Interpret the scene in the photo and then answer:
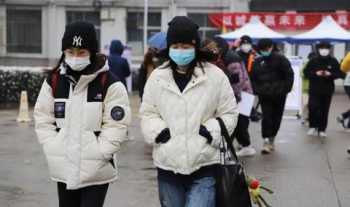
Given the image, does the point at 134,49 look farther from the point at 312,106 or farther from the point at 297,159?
the point at 297,159

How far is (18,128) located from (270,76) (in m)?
5.29

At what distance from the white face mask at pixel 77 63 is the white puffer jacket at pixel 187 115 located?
421 millimetres

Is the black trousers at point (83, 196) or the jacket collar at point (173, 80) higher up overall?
the jacket collar at point (173, 80)

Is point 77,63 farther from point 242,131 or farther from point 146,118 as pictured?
point 242,131

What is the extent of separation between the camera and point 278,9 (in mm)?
30156

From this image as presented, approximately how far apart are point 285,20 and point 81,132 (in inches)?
904

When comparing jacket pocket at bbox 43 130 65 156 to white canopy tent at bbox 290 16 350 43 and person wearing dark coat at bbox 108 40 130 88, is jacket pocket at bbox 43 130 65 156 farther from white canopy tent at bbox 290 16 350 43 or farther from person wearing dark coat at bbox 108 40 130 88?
white canopy tent at bbox 290 16 350 43

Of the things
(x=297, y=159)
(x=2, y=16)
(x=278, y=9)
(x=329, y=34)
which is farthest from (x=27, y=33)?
(x=297, y=159)

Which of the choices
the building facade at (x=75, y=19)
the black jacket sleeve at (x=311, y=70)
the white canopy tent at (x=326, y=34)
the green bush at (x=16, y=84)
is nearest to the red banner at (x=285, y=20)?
the white canopy tent at (x=326, y=34)

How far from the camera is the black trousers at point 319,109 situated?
12789mm

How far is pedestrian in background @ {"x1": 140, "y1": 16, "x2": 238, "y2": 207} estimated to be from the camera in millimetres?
4441

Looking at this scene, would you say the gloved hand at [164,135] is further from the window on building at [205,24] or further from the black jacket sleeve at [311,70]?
the window on building at [205,24]

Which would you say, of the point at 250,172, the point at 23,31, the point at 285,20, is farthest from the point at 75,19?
the point at 250,172

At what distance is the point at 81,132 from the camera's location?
4562 millimetres
